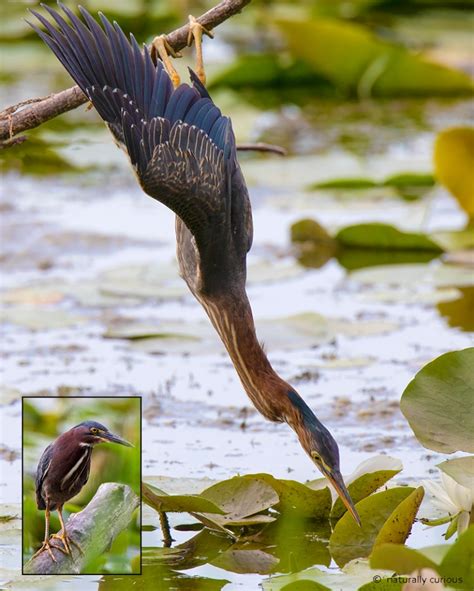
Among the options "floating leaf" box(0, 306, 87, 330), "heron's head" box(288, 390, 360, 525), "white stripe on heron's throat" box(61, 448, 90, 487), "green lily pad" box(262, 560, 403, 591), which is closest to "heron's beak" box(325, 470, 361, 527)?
"heron's head" box(288, 390, 360, 525)

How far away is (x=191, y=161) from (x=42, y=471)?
952 mm

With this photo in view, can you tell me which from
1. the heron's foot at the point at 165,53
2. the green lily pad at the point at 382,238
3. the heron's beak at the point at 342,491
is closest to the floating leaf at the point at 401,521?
the heron's beak at the point at 342,491

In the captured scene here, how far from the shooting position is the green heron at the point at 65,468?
3094mm

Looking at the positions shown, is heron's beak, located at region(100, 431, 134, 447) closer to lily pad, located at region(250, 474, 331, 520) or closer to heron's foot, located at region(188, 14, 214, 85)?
lily pad, located at region(250, 474, 331, 520)

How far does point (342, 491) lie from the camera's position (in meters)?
3.31

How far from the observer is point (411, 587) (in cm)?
277

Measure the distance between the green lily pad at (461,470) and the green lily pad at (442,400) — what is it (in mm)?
70

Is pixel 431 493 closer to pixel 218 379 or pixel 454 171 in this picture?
pixel 218 379

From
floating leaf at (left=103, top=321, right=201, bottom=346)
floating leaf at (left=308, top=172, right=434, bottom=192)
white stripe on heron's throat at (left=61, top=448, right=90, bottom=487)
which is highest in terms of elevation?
floating leaf at (left=308, top=172, right=434, bottom=192)

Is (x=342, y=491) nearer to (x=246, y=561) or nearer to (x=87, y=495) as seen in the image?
(x=246, y=561)

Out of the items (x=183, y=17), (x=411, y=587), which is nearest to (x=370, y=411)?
(x=411, y=587)

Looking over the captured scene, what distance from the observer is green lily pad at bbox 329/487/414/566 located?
3.39 metres

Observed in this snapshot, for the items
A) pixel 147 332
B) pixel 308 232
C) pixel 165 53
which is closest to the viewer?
pixel 165 53

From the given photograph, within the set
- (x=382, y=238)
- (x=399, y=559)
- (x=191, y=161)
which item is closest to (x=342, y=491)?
(x=399, y=559)
